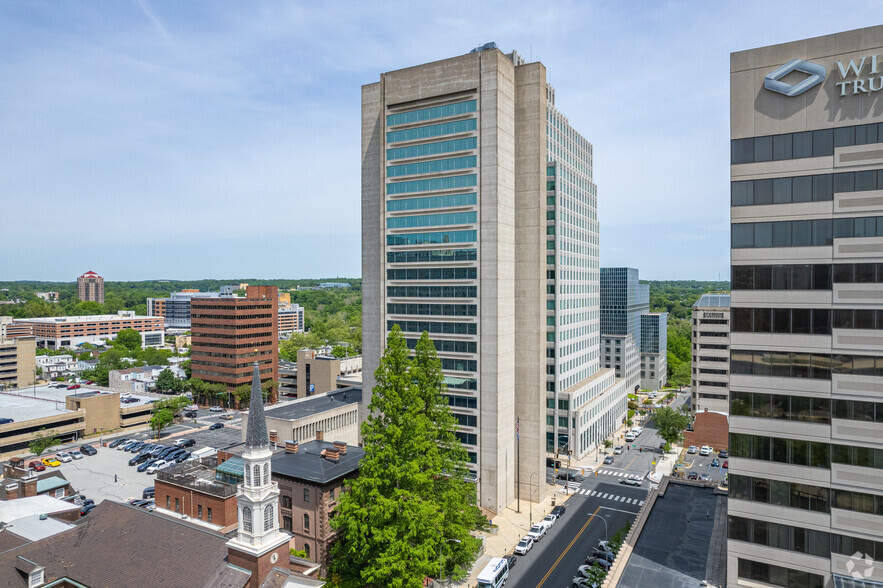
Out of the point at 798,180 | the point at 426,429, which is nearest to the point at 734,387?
the point at 798,180

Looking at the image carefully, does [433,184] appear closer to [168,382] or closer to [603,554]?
[603,554]

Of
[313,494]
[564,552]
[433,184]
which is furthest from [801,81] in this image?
[313,494]

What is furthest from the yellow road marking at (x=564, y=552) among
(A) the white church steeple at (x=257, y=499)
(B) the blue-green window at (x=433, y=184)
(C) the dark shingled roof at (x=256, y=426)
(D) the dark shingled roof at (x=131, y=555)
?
(B) the blue-green window at (x=433, y=184)

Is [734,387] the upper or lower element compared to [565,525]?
upper

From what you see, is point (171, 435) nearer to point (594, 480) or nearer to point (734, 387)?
point (594, 480)

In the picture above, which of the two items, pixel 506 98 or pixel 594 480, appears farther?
pixel 594 480

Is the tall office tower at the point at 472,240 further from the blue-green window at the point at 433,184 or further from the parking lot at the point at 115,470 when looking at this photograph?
the parking lot at the point at 115,470
